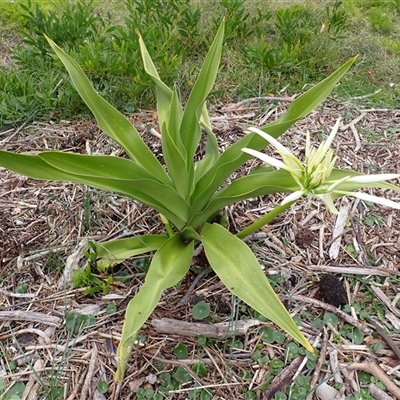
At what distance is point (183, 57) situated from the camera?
9.69ft

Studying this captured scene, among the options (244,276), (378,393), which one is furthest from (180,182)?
(378,393)

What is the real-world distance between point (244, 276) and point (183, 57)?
6.55ft

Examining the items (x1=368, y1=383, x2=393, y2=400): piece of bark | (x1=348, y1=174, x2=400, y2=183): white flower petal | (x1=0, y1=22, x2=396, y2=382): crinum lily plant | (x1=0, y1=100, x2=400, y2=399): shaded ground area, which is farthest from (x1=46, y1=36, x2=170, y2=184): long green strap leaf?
(x1=368, y1=383, x2=393, y2=400): piece of bark

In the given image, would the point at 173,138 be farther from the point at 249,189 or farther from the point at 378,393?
the point at 378,393

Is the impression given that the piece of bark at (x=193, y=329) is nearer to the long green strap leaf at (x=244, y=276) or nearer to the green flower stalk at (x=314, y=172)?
the long green strap leaf at (x=244, y=276)

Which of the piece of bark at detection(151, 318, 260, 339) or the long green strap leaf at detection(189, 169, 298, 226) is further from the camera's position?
the piece of bark at detection(151, 318, 260, 339)

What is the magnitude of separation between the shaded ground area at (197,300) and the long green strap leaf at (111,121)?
1.35ft

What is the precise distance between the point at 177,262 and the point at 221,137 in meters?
1.09

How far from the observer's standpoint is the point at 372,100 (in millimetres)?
2891

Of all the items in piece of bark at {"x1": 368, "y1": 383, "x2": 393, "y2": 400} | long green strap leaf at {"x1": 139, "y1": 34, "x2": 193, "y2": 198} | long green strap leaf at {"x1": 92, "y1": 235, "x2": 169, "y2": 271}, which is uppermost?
long green strap leaf at {"x1": 139, "y1": 34, "x2": 193, "y2": 198}

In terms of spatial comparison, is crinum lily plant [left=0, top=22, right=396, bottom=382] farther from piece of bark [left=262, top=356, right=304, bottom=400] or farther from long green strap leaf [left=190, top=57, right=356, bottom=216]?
piece of bark [left=262, top=356, right=304, bottom=400]

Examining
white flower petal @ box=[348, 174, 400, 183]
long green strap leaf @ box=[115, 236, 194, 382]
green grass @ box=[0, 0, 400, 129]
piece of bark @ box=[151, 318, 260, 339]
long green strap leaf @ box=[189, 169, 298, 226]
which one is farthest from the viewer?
green grass @ box=[0, 0, 400, 129]

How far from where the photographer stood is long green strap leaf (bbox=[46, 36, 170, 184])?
155 centimetres

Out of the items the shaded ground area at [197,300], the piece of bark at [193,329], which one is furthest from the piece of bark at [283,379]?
the piece of bark at [193,329]
